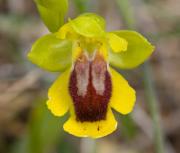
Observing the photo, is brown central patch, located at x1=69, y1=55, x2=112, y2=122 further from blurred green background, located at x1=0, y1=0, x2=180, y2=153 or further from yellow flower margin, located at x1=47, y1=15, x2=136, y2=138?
blurred green background, located at x1=0, y1=0, x2=180, y2=153

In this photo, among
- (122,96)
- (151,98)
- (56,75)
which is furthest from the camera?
(56,75)

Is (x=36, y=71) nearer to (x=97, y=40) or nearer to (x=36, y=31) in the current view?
(x=36, y=31)

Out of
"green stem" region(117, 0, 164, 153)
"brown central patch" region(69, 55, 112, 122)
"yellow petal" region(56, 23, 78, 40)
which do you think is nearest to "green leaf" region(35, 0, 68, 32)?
"yellow petal" region(56, 23, 78, 40)

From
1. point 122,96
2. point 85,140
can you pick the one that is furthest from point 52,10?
point 85,140

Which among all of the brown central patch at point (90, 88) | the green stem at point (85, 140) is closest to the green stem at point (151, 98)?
the green stem at point (85, 140)

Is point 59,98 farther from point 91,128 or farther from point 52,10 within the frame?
point 52,10

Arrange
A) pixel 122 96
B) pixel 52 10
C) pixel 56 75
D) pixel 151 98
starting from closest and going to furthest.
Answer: pixel 52 10, pixel 122 96, pixel 151 98, pixel 56 75
